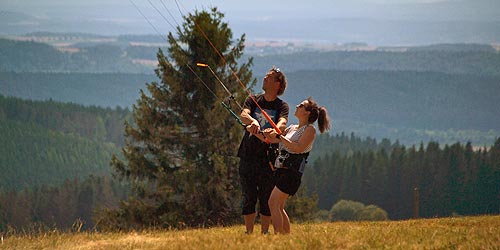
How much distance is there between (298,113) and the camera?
1087cm

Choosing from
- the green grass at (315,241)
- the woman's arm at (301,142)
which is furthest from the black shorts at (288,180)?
the green grass at (315,241)

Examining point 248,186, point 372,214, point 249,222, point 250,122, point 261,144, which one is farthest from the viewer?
point 372,214

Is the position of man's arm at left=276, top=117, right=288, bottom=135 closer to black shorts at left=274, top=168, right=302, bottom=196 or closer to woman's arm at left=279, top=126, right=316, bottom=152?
woman's arm at left=279, top=126, right=316, bottom=152

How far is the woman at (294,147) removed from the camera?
10.8m

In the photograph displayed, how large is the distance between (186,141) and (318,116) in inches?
1050

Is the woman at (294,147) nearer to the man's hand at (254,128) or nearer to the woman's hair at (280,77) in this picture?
the man's hand at (254,128)

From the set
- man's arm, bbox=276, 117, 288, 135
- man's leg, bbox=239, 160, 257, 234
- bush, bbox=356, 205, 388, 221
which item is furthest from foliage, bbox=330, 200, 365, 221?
man's arm, bbox=276, 117, 288, 135

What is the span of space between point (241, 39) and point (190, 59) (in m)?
3.57

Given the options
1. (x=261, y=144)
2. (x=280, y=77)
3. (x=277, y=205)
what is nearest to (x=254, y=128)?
(x=261, y=144)

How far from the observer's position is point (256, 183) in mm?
11578

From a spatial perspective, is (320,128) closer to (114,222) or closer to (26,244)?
(26,244)

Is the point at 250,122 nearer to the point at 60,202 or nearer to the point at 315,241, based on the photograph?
the point at 315,241

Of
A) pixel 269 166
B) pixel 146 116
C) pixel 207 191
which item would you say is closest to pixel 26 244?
pixel 269 166

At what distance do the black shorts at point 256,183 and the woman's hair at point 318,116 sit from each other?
997mm
